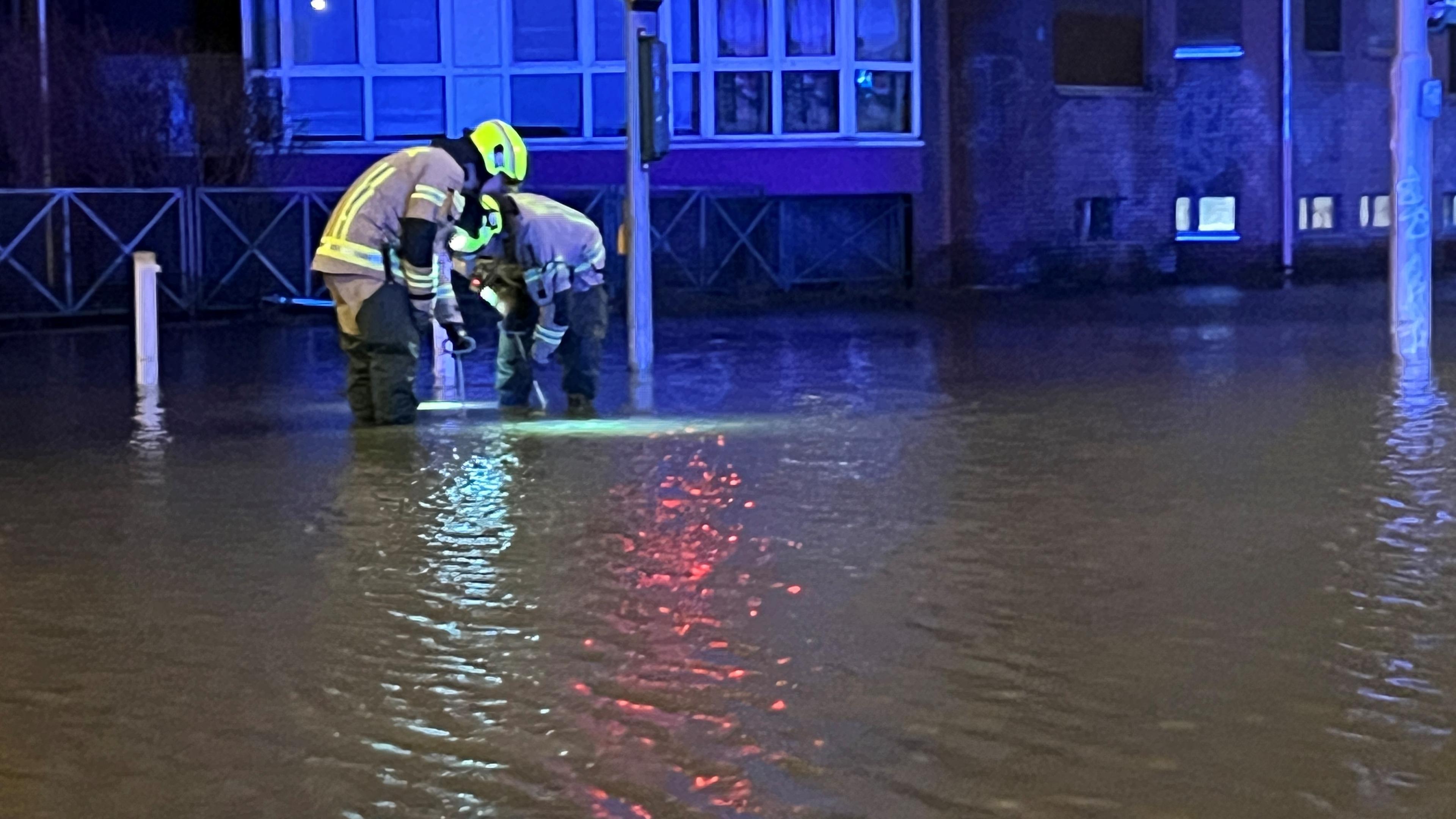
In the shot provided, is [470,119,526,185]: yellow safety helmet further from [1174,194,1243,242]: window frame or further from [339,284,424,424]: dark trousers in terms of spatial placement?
[1174,194,1243,242]: window frame

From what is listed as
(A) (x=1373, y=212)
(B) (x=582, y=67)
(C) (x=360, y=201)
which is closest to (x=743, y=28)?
(B) (x=582, y=67)

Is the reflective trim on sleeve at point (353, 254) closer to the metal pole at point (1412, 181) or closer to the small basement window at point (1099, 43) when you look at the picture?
the metal pole at point (1412, 181)

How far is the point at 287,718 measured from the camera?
576 cm

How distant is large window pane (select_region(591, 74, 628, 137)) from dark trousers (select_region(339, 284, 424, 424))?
15.4 m

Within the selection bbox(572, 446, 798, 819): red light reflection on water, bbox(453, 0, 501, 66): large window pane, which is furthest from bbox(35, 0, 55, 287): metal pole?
bbox(572, 446, 798, 819): red light reflection on water

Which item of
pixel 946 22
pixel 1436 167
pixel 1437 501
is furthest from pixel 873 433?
pixel 1436 167

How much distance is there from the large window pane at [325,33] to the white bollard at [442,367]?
13.2m

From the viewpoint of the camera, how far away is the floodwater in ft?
16.9

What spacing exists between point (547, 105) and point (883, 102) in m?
4.84

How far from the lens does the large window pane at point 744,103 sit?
92.7ft

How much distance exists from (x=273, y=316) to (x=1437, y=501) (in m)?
17.6

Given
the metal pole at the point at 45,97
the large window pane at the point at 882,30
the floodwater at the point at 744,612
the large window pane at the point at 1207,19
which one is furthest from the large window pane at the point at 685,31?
the floodwater at the point at 744,612

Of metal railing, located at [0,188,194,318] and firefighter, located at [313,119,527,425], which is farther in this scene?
metal railing, located at [0,188,194,318]

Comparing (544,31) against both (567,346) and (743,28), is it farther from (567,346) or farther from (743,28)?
(567,346)
